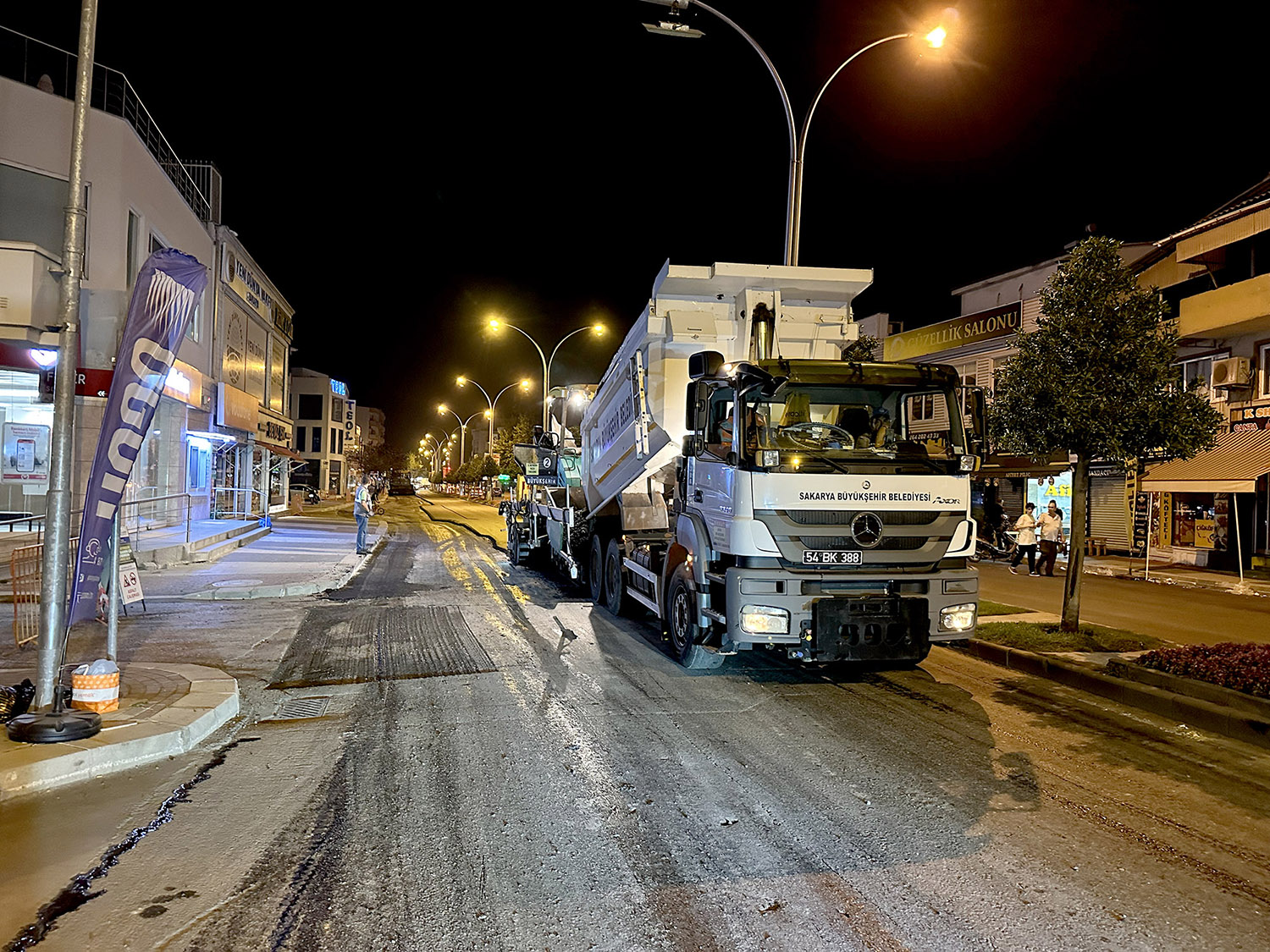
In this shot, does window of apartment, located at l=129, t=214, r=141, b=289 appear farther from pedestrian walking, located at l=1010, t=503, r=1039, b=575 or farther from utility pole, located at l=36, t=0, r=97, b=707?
pedestrian walking, located at l=1010, t=503, r=1039, b=575

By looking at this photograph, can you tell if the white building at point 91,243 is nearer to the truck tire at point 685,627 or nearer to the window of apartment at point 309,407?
the truck tire at point 685,627

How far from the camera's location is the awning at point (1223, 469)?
1852cm

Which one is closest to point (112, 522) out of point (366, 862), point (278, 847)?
point (278, 847)

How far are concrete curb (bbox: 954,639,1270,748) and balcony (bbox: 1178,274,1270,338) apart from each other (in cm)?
1490

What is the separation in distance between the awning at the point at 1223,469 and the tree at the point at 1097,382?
1068cm

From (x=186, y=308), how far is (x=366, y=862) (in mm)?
4349

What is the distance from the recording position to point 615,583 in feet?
37.6

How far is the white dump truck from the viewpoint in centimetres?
693

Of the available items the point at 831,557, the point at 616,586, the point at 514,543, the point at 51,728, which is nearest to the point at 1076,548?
the point at 831,557

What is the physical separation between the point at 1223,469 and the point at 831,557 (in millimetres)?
17282

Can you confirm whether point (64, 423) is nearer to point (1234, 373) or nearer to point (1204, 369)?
point (1234, 373)

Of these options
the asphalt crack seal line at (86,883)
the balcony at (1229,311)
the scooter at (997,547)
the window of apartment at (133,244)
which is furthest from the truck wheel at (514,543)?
the balcony at (1229,311)

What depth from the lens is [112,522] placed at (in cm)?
619

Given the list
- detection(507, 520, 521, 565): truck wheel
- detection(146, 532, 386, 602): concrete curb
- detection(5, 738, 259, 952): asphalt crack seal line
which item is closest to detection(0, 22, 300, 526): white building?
detection(146, 532, 386, 602): concrete curb
